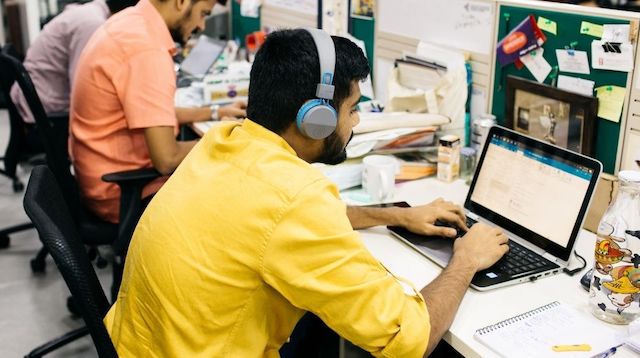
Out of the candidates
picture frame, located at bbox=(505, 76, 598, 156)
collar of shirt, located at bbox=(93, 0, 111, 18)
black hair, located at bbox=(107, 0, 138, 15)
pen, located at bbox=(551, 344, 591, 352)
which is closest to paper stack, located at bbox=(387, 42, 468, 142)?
picture frame, located at bbox=(505, 76, 598, 156)

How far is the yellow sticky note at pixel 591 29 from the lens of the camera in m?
1.57

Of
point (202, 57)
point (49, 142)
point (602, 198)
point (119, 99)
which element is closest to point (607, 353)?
point (602, 198)

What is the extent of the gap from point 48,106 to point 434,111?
68.5 inches

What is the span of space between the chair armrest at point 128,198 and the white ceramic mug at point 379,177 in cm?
64

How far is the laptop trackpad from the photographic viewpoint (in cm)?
144

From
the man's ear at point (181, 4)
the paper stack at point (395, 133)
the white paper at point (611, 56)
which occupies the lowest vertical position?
the paper stack at point (395, 133)

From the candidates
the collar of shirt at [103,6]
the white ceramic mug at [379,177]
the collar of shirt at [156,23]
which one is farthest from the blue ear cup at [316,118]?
the collar of shirt at [103,6]

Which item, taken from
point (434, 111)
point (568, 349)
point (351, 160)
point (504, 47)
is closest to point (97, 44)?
point (351, 160)

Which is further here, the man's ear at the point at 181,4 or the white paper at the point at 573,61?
the man's ear at the point at 181,4

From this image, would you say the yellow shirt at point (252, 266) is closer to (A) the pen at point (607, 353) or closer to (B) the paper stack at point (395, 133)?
(A) the pen at point (607, 353)

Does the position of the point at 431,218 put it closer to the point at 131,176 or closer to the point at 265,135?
the point at 265,135

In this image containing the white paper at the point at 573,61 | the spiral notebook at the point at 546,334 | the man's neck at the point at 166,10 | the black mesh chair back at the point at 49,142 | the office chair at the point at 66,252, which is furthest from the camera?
the man's neck at the point at 166,10

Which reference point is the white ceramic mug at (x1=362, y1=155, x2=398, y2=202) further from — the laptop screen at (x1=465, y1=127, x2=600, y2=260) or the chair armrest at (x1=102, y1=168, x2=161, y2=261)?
the chair armrest at (x1=102, y1=168, x2=161, y2=261)

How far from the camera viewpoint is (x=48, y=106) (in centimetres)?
290
